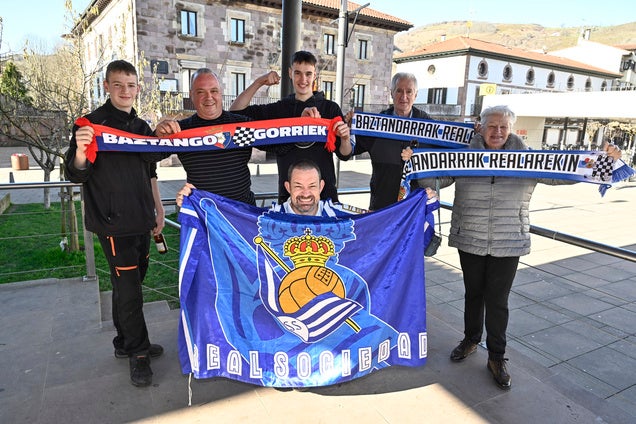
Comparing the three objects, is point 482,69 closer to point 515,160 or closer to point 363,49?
point 363,49

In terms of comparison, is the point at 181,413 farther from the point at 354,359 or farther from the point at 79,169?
the point at 79,169

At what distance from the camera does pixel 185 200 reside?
284cm

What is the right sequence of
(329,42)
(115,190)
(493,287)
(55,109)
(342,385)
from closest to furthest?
(115,190) < (342,385) < (493,287) < (55,109) < (329,42)

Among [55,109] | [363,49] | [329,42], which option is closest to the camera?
[55,109]

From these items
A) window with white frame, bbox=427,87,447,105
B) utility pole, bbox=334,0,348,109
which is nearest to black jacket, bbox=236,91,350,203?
utility pole, bbox=334,0,348,109

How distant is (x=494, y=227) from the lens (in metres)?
3.03

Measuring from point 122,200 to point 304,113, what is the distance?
1.49 m

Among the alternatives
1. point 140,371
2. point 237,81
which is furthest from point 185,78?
point 140,371

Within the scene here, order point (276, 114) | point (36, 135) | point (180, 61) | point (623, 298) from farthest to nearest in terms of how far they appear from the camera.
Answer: point (180, 61) < point (36, 135) < point (623, 298) < point (276, 114)

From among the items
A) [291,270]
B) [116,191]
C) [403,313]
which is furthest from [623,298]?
[116,191]

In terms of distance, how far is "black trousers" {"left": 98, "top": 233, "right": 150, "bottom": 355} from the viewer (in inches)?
115

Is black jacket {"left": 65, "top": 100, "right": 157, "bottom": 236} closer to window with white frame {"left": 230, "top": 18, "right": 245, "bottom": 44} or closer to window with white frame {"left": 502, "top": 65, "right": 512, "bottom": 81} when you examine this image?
window with white frame {"left": 230, "top": 18, "right": 245, "bottom": 44}

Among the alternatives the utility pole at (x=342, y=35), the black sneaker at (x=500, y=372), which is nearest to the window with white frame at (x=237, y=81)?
the utility pole at (x=342, y=35)

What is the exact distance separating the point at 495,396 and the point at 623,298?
3.97m
